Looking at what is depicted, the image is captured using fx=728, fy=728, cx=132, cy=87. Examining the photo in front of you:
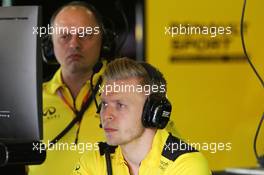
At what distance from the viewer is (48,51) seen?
2.46m

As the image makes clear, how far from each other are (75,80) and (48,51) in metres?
0.14

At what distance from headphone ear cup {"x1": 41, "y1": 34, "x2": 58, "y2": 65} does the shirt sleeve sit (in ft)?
2.05

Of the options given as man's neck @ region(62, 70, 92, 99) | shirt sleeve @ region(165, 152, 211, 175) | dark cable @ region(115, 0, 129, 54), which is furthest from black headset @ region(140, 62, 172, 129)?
dark cable @ region(115, 0, 129, 54)

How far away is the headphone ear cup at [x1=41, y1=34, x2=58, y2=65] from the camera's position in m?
2.41

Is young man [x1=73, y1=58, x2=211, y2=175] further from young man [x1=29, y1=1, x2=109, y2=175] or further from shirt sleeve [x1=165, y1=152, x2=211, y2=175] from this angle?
young man [x1=29, y1=1, x2=109, y2=175]

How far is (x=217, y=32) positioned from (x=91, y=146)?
0.76 m

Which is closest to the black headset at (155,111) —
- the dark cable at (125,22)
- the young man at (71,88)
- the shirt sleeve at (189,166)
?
the shirt sleeve at (189,166)

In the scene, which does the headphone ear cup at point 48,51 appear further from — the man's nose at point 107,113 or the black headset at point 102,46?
the man's nose at point 107,113

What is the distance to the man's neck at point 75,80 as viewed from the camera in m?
2.48

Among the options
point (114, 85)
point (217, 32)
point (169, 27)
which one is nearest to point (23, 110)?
point (114, 85)

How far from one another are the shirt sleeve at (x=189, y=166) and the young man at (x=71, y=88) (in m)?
0.35

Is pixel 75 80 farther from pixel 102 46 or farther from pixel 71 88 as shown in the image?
pixel 102 46

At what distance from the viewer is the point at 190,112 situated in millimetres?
3133

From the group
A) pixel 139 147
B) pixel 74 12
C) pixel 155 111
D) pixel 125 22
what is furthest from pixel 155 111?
pixel 125 22
